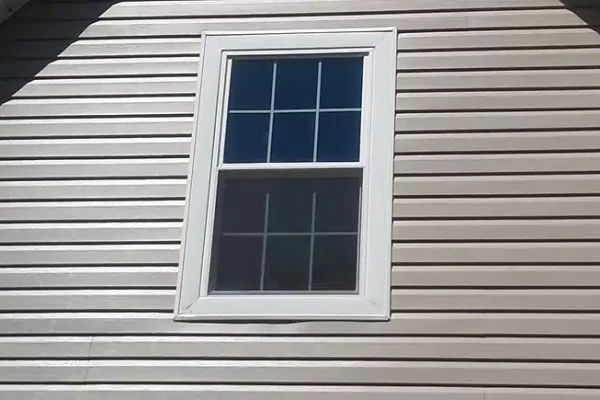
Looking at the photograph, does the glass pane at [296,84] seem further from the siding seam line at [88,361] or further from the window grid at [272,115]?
the siding seam line at [88,361]

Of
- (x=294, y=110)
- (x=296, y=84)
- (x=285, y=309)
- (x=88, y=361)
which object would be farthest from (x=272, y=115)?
(x=88, y=361)

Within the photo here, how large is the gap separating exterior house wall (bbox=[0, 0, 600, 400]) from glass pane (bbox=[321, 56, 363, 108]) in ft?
A: 0.79

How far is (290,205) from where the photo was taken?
4430 mm

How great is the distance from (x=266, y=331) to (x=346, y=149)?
1.03 meters

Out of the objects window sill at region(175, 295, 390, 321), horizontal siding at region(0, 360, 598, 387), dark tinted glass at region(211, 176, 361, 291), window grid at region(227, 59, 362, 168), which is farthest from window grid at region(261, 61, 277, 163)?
horizontal siding at region(0, 360, 598, 387)

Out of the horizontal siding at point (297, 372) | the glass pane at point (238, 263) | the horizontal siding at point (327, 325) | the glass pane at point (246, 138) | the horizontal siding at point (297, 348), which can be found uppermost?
the glass pane at point (246, 138)

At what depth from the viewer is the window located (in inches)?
165

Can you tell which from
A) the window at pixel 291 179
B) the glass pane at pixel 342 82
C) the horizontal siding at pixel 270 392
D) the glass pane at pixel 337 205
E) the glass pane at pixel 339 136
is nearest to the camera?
the horizontal siding at pixel 270 392

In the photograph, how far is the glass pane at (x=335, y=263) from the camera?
13.8 ft

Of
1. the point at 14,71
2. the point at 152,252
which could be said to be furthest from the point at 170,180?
the point at 14,71

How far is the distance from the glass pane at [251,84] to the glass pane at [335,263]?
848 mm

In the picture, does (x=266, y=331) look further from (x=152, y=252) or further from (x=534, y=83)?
(x=534, y=83)

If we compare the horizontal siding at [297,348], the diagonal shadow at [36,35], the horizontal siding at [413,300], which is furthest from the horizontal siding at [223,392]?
the diagonal shadow at [36,35]

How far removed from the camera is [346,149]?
4.53m
